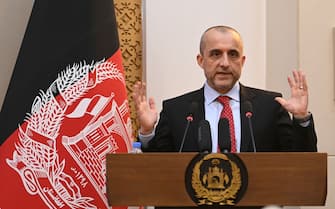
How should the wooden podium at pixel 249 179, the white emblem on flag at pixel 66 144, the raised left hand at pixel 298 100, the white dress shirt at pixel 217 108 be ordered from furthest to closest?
the white emblem on flag at pixel 66 144 < the white dress shirt at pixel 217 108 < the raised left hand at pixel 298 100 < the wooden podium at pixel 249 179

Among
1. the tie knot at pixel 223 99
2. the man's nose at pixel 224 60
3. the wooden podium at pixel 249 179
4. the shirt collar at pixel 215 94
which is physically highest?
the man's nose at pixel 224 60

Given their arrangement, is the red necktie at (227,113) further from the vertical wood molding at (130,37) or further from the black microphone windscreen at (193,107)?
the vertical wood molding at (130,37)

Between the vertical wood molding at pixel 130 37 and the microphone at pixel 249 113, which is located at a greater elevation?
the vertical wood molding at pixel 130 37

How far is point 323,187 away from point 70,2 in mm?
1858

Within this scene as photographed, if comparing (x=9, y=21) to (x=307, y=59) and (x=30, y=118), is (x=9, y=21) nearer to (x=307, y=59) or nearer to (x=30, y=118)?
(x=30, y=118)

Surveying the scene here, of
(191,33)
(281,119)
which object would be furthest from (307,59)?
(281,119)

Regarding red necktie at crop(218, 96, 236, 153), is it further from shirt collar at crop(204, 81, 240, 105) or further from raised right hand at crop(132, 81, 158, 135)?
raised right hand at crop(132, 81, 158, 135)

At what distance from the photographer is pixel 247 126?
256cm

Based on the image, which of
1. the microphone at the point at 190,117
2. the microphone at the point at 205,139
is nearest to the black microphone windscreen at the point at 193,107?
the microphone at the point at 190,117

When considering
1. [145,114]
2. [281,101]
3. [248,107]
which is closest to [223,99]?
[248,107]

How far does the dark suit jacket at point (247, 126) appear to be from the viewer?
2.56 m

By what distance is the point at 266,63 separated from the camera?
13.4 feet

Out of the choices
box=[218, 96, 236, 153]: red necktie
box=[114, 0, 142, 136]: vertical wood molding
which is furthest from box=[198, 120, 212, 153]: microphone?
box=[114, 0, 142, 136]: vertical wood molding

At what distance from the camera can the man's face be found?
2621 mm
